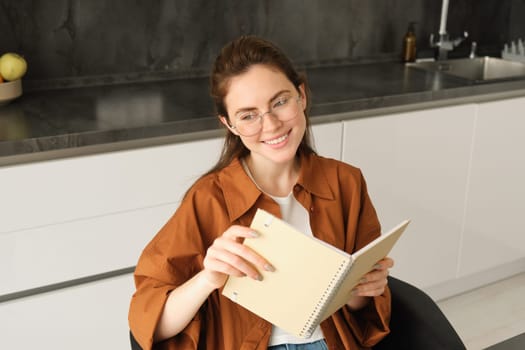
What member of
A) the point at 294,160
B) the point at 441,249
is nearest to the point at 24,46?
the point at 294,160

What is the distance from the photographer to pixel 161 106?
6.88ft

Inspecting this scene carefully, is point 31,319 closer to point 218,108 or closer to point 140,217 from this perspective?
point 140,217

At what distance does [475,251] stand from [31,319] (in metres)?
1.70

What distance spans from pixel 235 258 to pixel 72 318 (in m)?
1.01

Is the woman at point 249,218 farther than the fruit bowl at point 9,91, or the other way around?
the fruit bowl at point 9,91

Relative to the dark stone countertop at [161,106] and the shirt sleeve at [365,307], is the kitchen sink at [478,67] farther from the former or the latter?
the shirt sleeve at [365,307]

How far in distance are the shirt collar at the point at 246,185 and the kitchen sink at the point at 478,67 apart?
5.21 ft

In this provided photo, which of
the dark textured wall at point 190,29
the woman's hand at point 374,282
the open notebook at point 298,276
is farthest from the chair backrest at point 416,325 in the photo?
the dark textured wall at point 190,29

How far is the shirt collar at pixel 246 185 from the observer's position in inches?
52.2

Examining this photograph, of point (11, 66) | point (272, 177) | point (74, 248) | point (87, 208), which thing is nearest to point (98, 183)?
point (87, 208)

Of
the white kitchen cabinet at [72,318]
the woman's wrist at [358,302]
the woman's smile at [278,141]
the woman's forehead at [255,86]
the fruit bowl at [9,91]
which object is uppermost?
the woman's forehead at [255,86]

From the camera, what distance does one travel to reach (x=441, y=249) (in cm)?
262

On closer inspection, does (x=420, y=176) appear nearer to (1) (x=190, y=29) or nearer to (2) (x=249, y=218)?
(1) (x=190, y=29)

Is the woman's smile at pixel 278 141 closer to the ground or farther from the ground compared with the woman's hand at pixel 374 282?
farther from the ground
